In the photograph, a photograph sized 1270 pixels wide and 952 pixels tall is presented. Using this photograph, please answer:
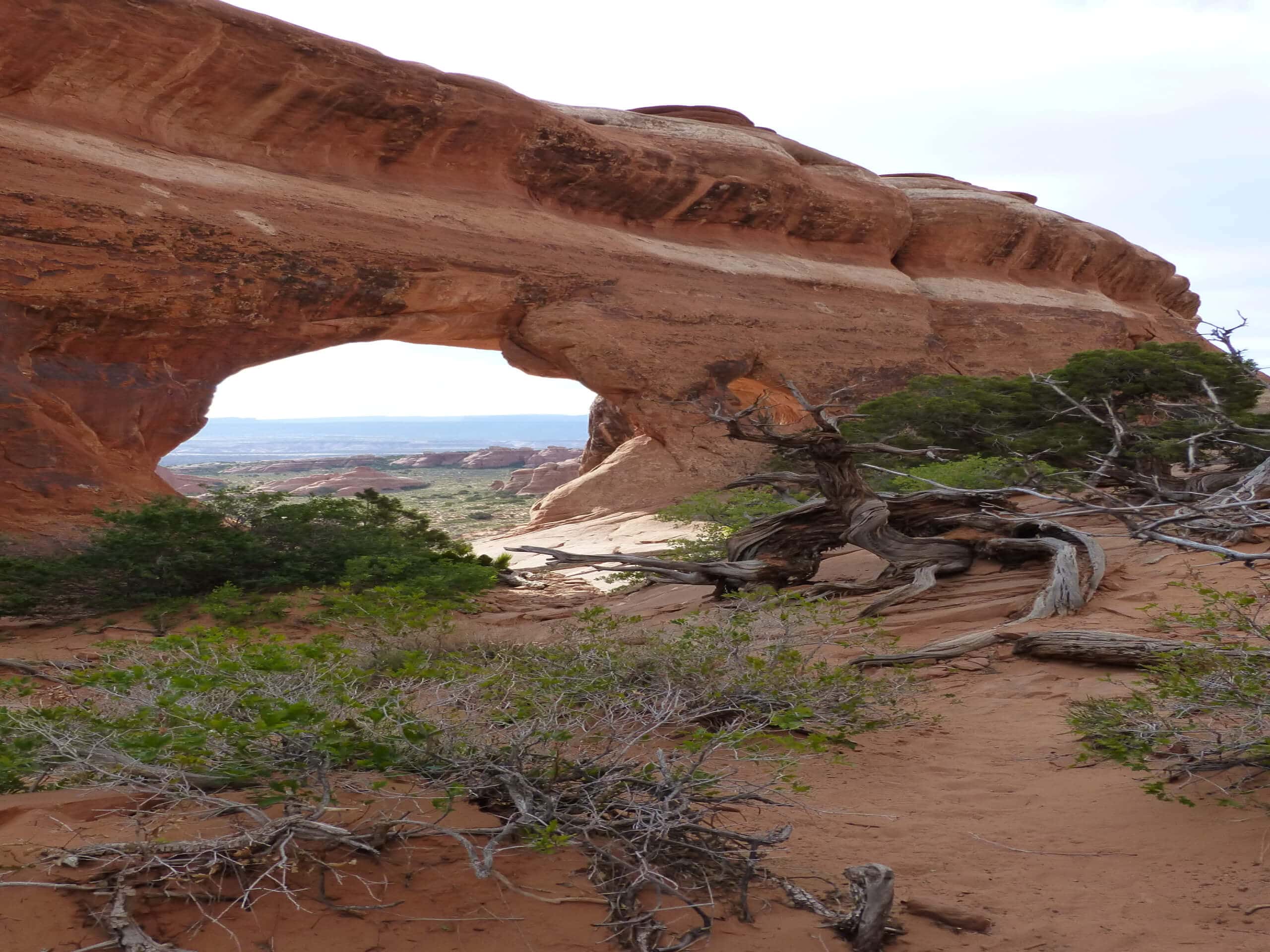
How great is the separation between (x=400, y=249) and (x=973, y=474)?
9.90 meters

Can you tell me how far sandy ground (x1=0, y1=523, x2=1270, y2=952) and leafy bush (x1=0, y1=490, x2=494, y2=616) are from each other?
6.51 metres

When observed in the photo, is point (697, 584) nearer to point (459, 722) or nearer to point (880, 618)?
point (880, 618)

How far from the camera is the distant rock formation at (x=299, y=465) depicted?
2496 inches

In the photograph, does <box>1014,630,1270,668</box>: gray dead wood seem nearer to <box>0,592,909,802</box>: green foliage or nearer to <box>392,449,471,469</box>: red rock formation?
<box>0,592,909,802</box>: green foliage

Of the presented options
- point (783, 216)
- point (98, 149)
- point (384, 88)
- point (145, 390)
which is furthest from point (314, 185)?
point (783, 216)

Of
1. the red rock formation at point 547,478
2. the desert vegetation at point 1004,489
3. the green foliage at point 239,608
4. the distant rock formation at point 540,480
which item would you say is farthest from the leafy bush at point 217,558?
the red rock formation at point 547,478

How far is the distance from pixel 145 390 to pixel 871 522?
11.2 m

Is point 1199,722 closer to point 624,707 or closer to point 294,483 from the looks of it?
point 624,707

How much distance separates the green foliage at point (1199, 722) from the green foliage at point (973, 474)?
19.3 ft

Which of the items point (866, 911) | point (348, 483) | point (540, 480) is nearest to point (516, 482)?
point (540, 480)

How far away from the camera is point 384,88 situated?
52.2 feet

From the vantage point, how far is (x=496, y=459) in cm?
6475

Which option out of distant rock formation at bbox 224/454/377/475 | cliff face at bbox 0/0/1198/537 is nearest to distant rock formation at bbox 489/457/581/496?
cliff face at bbox 0/0/1198/537

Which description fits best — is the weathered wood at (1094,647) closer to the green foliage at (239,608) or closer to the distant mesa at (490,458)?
the green foliage at (239,608)
